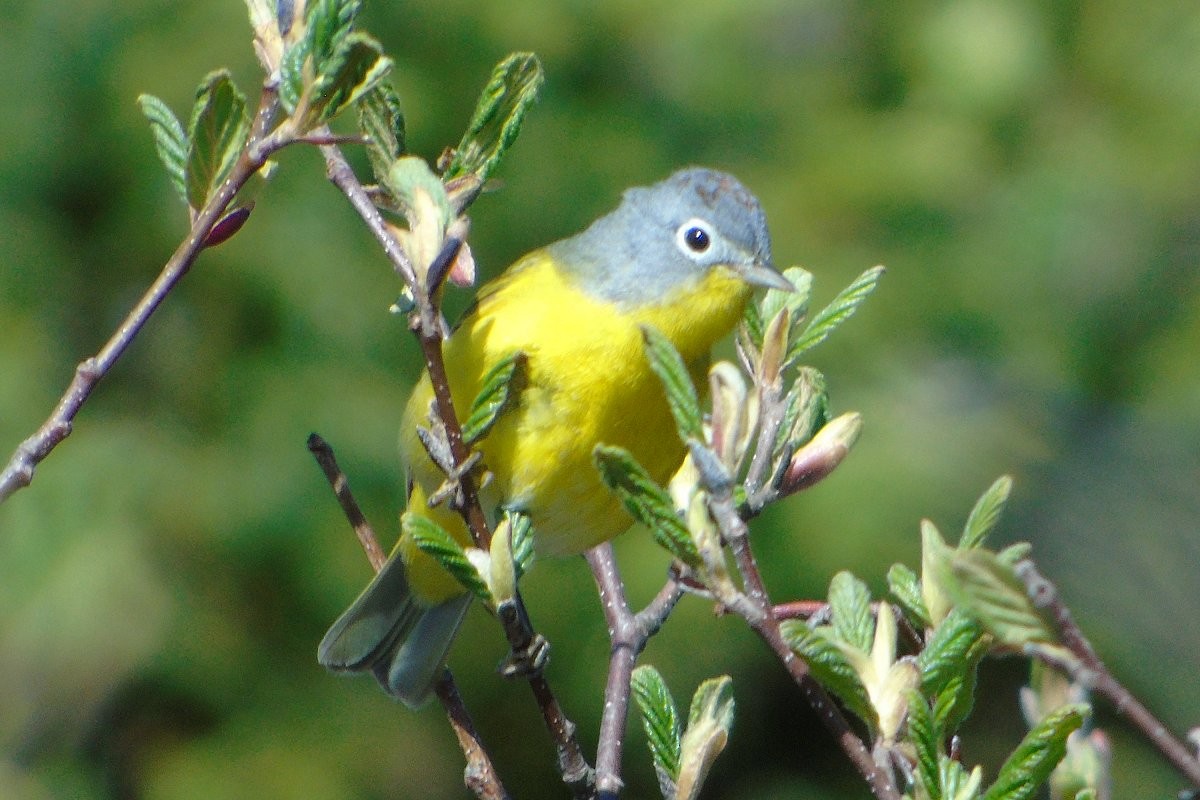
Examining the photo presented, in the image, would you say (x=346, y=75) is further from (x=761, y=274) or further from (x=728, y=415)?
(x=761, y=274)

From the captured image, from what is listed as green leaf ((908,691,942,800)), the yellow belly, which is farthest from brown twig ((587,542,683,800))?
green leaf ((908,691,942,800))

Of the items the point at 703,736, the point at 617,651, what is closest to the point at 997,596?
the point at 703,736

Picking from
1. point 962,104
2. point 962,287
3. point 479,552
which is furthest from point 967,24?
point 479,552

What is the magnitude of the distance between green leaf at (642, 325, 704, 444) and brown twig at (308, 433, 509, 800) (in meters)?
0.55

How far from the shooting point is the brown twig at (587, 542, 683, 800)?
1755mm

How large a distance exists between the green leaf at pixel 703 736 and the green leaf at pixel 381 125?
685 millimetres

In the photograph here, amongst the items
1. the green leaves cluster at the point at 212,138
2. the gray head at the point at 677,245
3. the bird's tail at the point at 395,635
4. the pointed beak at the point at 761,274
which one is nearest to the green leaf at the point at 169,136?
the green leaves cluster at the point at 212,138

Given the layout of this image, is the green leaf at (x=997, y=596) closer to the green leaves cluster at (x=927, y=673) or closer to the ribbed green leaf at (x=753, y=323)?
the green leaves cluster at (x=927, y=673)

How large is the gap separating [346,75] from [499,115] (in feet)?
1.02

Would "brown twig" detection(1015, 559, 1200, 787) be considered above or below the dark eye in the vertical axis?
above

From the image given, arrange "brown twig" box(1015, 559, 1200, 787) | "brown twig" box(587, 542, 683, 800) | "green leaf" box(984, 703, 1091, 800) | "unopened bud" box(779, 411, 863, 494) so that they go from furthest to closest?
"brown twig" box(587, 542, 683, 800), "unopened bud" box(779, 411, 863, 494), "green leaf" box(984, 703, 1091, 800), "brown twig" box(1015, 559, 1200, 787)

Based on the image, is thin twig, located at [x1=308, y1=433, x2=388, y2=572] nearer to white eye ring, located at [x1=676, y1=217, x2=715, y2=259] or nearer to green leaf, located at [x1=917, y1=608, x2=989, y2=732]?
green leaf, located at [x1=917, y1=608, x2=989, y2=732]

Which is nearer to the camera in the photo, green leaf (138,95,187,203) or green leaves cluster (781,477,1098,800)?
green leaves cluster (781,477,1098,800)

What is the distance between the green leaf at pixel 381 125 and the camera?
1684 mm
